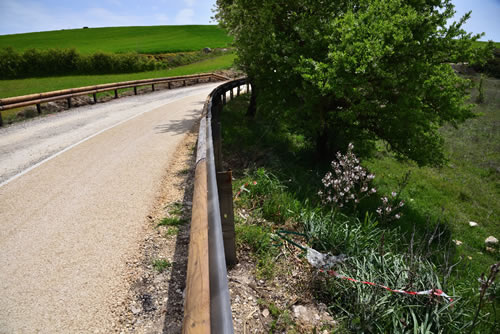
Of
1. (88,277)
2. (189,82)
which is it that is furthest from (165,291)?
(189,82)

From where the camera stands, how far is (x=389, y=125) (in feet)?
29.7

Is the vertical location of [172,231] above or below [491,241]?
above

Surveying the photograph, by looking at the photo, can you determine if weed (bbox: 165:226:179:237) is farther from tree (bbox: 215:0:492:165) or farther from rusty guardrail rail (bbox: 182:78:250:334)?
tree (bbox: 215:0:492:165)

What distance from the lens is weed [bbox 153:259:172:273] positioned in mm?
3627

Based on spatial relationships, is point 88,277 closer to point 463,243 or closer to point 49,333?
point 49,333

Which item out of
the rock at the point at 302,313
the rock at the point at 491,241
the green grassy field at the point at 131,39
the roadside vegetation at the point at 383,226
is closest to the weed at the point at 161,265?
the roadside vegetation at the point at 383,226

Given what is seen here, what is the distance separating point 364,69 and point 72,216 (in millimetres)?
6753

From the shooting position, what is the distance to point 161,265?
3.67 metres

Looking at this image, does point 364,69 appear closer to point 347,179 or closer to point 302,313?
point 347,179

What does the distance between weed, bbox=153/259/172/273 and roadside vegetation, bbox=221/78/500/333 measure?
1.04 metres

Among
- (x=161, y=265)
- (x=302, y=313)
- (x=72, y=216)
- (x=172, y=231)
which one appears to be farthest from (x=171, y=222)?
(x=302, y=313)

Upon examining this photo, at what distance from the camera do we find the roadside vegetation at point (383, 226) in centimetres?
357

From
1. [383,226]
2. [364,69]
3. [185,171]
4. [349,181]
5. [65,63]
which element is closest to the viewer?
[349,181]

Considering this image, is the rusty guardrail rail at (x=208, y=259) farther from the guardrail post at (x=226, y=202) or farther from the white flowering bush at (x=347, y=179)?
the white flowering bush at (x=347, y=179)
